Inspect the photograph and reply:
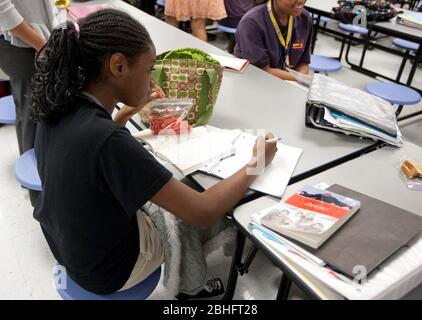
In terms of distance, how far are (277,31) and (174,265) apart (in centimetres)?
134

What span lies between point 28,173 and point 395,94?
7.74 ft

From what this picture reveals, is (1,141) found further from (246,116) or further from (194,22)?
(194,22)

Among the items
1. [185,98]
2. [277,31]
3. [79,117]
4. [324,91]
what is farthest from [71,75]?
[277,31]

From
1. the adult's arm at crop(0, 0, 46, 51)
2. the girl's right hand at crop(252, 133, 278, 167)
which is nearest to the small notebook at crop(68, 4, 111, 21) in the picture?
the adult's arm at crop(0, 0, 46, 51)

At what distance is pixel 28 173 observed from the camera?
4.94 ft

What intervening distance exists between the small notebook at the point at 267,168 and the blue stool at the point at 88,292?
399 millimetres

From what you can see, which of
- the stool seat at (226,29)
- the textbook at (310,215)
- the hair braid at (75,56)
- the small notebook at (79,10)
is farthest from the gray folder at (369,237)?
the stool seat at (226,29)

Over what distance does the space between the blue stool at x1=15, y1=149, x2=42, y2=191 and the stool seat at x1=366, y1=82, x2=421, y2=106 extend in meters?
2.18

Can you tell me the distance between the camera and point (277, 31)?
191 centimetres

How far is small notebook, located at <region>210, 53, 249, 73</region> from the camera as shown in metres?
1.78

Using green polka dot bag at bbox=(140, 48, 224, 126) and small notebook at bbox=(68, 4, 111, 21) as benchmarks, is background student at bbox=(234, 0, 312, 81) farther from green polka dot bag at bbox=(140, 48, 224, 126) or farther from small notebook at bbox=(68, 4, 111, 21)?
small notebook at bbox=(68, 4, 111, 21)

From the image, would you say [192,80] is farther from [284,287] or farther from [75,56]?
[284,287]

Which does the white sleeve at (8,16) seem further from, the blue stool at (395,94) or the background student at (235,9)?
the background student at (235,9)

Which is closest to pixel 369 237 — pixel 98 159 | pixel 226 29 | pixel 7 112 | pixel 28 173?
pixel 98 159
